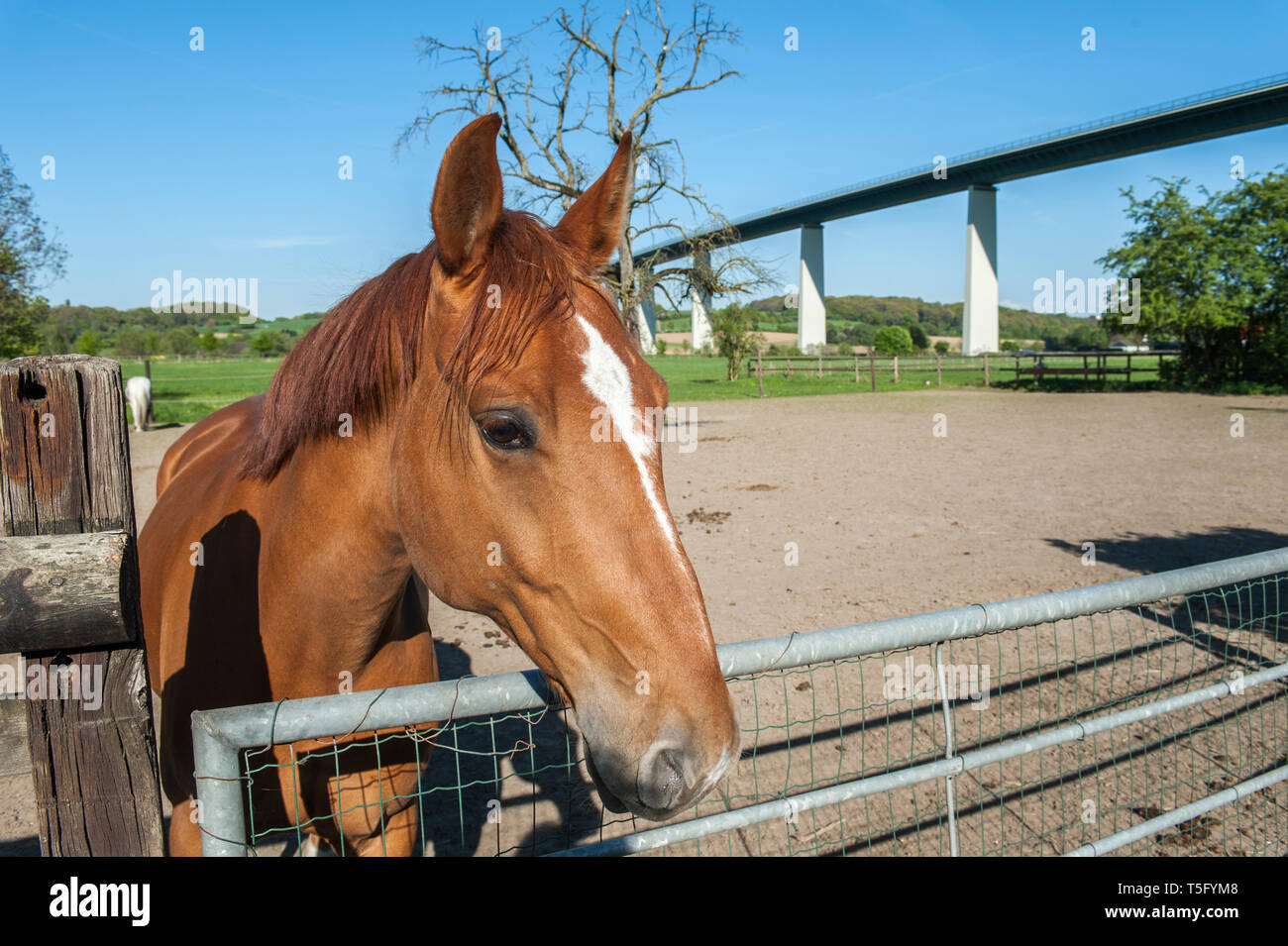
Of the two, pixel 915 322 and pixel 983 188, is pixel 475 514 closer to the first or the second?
pixel 983 188

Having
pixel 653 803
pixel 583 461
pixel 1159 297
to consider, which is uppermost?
pixel 1159 297

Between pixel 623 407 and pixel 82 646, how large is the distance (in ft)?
3.10

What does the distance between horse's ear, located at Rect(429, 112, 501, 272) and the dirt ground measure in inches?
146

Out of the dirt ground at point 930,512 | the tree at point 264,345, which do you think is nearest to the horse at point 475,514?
the dirt ground at point 930,512

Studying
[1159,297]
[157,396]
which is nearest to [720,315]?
[1159,297]

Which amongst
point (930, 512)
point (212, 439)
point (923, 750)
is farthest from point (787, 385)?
point (212, 439)

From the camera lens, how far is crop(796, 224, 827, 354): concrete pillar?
58469 mm

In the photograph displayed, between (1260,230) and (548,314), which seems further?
(1260,230)

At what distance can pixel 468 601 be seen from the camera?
1.47 m

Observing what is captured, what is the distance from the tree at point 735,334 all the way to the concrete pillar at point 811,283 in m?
24.6

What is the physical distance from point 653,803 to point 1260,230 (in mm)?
31103

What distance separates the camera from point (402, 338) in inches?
60.6

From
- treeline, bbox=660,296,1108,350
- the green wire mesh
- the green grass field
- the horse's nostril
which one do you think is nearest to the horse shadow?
the green wire mesh
